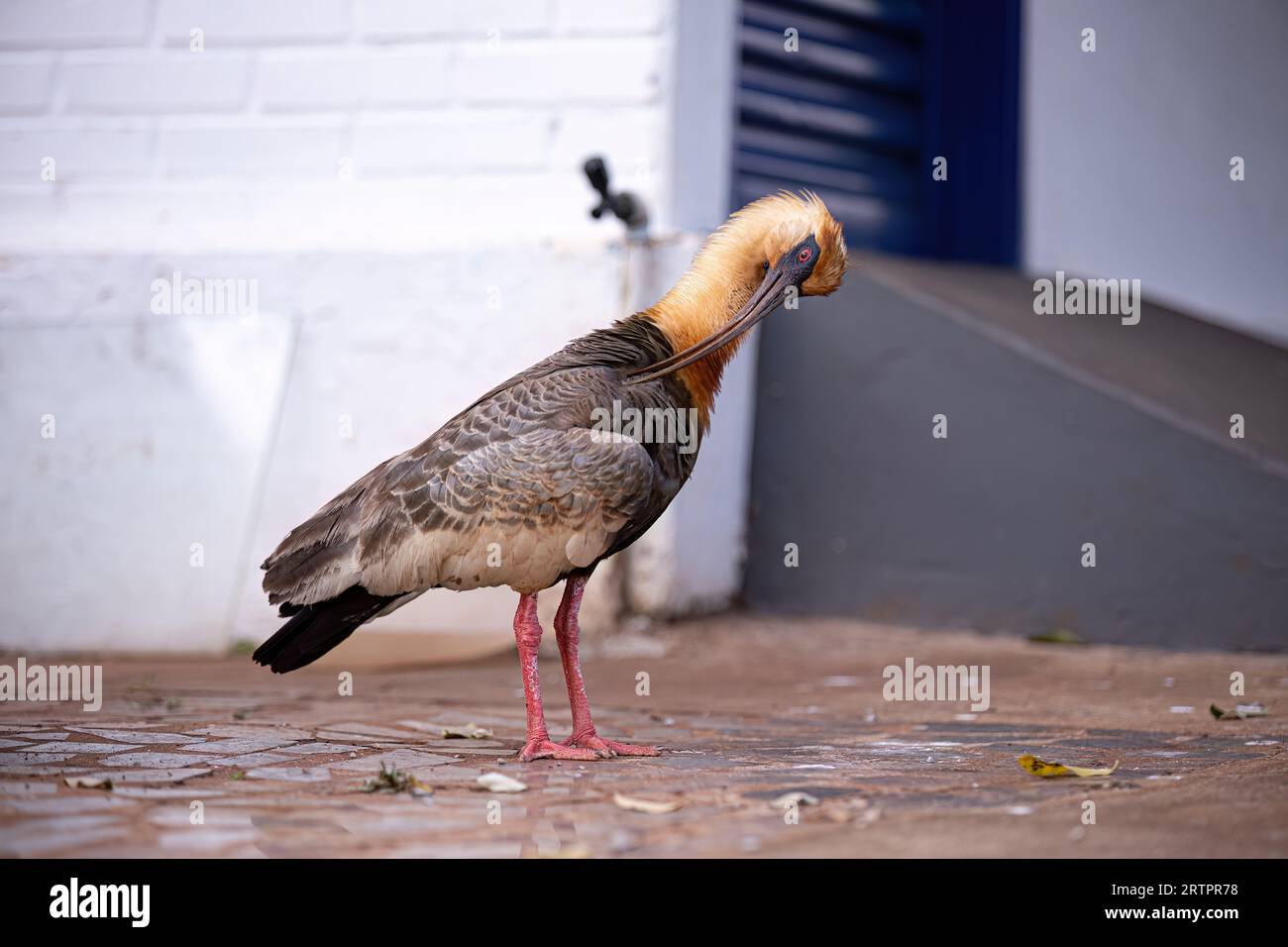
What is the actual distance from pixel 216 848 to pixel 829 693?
348 centimetres

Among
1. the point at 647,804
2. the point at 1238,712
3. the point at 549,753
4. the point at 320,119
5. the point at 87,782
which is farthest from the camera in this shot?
the point at 320,119

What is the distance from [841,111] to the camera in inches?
348

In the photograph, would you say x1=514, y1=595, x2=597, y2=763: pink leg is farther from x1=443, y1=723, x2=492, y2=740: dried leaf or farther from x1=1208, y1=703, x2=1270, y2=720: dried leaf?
x1=1208, y1=703, x2=1270, y2=720: dried leaf

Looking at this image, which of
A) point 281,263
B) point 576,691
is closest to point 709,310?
point 576,691

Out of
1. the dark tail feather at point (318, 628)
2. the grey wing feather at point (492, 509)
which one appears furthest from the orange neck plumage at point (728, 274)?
the dark tail feather at point (318, 628)

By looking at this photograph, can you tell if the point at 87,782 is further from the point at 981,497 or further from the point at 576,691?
the point at 981,497

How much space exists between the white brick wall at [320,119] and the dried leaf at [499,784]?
4.35 meters

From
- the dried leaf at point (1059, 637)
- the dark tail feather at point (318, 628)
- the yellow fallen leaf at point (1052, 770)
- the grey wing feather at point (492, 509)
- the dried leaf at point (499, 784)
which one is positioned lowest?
the dried leaf at point (499, 784)

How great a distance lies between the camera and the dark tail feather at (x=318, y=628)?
4016 mm

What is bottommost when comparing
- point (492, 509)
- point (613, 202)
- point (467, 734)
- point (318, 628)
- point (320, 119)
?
point (467, 734)

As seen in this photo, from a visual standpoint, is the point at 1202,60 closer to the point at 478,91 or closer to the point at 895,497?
the point at 895,497

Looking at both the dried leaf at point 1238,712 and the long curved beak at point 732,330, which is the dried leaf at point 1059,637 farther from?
the long curved beak at point 732,330

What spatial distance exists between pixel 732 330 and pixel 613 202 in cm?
280
